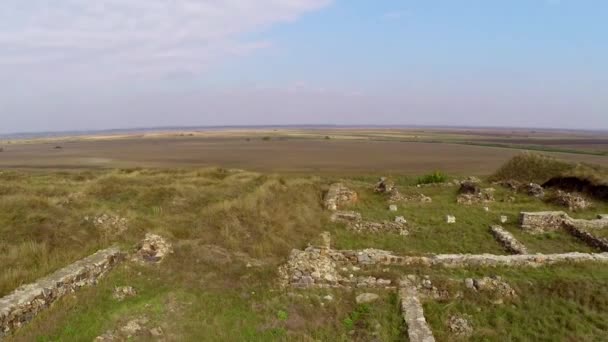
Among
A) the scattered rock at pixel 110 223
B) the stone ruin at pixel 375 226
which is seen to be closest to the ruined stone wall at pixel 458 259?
the stone ruin at pixel 375 226

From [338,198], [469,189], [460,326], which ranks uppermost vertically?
[469,189]

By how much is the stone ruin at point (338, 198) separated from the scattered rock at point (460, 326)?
10.0m

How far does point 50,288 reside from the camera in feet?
27.1

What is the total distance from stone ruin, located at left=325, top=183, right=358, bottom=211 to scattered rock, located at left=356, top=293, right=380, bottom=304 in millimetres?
9066

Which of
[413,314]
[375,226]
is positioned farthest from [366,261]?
[375,226]

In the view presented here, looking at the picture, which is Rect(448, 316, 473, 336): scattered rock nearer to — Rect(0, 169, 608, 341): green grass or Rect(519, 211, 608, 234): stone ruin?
Rect(0, 169, 608, 341): green grass

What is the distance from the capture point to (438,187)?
995 inches

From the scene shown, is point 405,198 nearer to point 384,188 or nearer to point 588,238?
point 384,188

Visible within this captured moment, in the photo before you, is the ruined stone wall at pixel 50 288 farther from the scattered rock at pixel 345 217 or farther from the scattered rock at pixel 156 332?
the scattered rock at pixel 345 217

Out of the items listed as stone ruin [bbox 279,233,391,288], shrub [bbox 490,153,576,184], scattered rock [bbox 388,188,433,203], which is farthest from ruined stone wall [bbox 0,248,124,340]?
shrub [bbox 490,153,576,184]

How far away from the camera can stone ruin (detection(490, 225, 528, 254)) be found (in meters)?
12.4

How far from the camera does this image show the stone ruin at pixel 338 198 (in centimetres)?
1852

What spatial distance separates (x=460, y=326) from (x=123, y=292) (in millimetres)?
7321

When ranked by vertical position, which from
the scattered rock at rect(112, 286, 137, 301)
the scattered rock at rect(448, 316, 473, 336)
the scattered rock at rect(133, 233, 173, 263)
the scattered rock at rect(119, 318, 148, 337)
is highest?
the scattered rock at rect(133, 233, 173, 263)
